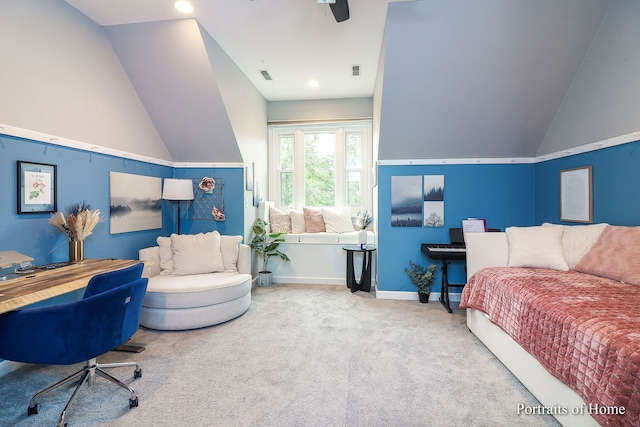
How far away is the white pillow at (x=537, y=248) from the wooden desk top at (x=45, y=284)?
3423mm

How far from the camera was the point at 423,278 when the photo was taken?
3.66 meters

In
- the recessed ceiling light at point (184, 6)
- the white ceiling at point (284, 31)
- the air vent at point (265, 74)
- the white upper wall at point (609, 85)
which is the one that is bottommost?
the white upper wall at point (609, 85)

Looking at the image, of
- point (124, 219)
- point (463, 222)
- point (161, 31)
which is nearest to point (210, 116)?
point (161, 31)

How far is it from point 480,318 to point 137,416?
2.63 m

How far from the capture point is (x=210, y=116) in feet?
11.6

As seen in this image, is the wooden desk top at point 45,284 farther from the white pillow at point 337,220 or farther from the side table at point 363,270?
the white pillow at point 337,220

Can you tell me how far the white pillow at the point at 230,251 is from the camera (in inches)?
137

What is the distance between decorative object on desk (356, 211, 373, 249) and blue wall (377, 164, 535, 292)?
34cm

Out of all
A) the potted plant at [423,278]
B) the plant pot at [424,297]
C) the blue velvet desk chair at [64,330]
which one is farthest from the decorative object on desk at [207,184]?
the plant pot at [424,297]

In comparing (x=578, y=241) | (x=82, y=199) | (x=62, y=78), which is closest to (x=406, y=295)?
(x=578, y=241)

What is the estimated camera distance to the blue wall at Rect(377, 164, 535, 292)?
378cm

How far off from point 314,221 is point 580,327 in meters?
3.57

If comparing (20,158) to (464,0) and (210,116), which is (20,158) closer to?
A: (210,116)

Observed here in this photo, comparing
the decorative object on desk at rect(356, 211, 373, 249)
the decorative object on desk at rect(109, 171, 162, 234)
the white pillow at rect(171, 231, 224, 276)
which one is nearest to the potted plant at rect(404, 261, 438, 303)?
the decorative object on desk at rect(356, 211, 373, 249)
